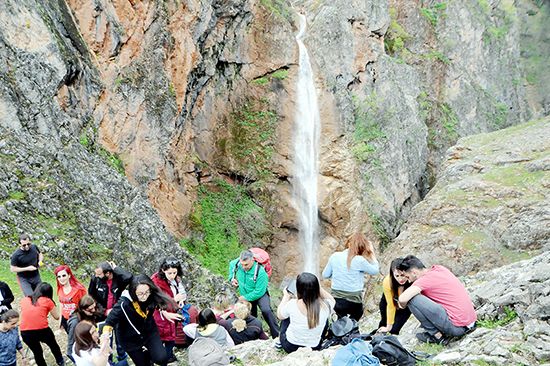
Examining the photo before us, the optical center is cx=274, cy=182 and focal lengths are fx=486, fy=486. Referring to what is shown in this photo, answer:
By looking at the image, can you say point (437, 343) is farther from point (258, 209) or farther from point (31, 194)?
point (258, 209)

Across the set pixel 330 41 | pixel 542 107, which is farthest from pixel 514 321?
pixel 542 107

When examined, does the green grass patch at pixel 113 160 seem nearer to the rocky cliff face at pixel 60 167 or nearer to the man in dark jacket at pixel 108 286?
the rocky cliff face at pixel 60 167

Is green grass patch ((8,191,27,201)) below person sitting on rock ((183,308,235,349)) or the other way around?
the other way around

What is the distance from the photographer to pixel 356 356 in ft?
16.7

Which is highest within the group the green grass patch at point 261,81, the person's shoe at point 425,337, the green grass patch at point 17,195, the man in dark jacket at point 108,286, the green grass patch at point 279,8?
the green grass patch at point 279,8

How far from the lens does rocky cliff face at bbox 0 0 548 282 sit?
40.8 feet

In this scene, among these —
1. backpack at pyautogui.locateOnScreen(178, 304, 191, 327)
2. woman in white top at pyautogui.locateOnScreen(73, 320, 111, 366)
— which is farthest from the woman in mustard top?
woman in white top at pyautogui.locateOnScreen(73, 320, 111, 366)

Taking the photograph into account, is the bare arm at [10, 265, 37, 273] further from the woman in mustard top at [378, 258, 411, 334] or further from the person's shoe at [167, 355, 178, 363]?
the woman in mustard top at [378, 258, 411, 334]

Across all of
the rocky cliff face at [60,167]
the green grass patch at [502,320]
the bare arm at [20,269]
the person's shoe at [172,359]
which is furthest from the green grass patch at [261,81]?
the green grass patch at [502,320]

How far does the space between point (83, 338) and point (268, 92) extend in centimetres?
1821

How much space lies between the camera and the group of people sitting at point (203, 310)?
5.98m

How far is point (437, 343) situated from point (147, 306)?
146 inches

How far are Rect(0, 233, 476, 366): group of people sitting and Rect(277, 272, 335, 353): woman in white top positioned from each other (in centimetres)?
1

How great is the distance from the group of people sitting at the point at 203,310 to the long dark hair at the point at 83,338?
0.04ft
